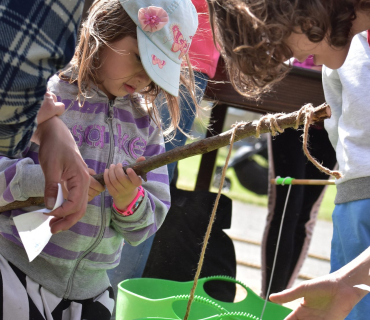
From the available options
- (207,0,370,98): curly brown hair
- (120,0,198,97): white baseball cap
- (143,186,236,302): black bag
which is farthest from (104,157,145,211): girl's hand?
(143,186,236,302): black bag

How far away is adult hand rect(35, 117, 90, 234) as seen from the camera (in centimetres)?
94

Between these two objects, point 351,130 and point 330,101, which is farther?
point 330,101

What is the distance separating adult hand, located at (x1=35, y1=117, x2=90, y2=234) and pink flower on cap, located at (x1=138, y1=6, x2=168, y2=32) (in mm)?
364

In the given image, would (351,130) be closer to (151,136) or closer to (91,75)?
(151,136)

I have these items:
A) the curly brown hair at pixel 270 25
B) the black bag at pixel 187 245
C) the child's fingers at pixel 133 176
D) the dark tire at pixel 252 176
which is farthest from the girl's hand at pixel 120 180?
the dark tire at pixel 252 176

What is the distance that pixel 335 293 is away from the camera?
0.93 metres

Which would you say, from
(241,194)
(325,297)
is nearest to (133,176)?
(325,297)

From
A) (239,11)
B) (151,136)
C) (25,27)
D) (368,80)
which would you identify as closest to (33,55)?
(25,27)

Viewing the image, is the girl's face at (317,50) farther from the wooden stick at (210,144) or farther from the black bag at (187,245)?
the black bag at (187,245)

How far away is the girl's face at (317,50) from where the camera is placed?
979mm

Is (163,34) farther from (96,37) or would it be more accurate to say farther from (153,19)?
(96,37)

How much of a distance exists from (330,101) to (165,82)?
578mm

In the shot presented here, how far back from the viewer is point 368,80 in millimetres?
1306

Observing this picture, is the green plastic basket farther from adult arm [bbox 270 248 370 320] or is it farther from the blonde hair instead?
the blonde hair
